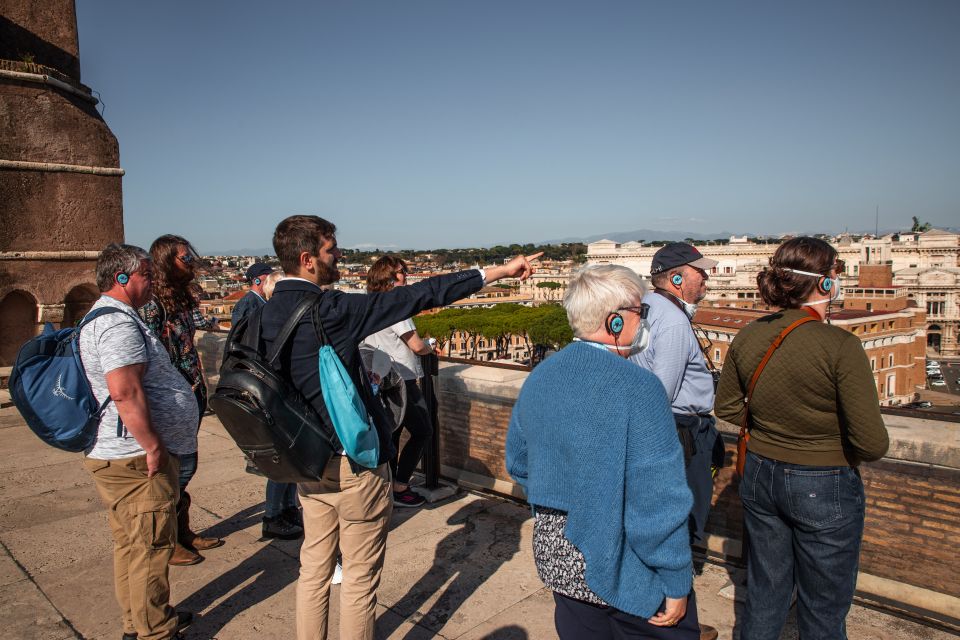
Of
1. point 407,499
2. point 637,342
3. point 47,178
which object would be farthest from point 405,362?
point 47,178

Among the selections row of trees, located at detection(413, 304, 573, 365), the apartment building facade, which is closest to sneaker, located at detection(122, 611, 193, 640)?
row of trees, located at detection(413, 304, 573, 365)

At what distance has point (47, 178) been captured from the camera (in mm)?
10758

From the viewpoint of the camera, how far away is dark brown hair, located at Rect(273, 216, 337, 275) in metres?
2.45

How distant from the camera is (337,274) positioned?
2607mm

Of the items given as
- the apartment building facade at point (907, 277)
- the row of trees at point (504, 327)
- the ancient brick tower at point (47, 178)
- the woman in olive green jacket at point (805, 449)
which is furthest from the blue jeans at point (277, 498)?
the apartment building facade at point (907, 277)

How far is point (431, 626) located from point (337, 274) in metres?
1.74

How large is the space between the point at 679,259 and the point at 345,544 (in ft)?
6.52

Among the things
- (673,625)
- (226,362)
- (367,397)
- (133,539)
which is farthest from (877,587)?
(133,539)

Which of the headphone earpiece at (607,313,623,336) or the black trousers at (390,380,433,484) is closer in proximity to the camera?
the headphone earpiece at (607,313,623,336)

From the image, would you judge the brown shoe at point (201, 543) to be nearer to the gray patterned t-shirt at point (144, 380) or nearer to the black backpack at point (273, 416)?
the gray patterned t-shirt at point (144, 380)

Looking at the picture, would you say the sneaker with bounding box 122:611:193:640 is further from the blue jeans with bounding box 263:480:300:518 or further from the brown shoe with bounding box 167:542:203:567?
the blue jeans with bounding box 263:480:300:518

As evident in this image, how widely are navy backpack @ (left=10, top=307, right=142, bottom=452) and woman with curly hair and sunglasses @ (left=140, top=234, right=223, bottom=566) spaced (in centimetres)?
94

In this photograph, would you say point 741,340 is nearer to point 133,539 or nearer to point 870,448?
point 870,448

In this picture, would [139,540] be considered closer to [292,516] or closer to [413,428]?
[292,516]
